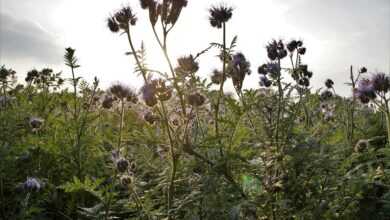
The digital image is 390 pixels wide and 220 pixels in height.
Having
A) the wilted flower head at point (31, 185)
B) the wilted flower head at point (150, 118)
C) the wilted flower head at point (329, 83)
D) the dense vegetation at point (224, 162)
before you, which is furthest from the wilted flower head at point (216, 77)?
the wilted flower head at point (329, 83)

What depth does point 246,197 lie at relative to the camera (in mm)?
2670

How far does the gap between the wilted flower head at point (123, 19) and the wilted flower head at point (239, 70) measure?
812 millimetres

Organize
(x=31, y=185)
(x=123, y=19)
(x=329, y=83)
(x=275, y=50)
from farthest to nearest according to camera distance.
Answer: (x=329, y=83) < (x=275, y=50) < (x=31, y=185) < (x=123, y=19)

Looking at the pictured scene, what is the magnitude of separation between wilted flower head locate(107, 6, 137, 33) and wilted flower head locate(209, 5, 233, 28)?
1.95ft

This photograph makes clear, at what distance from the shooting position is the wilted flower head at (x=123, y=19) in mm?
3000

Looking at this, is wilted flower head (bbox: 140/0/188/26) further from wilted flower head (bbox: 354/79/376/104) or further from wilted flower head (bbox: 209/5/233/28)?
wilted flower head (bbox: 354/79/376/104)

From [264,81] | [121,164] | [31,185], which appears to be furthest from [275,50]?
[31,185]

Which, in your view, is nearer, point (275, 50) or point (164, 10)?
point (164, 10)

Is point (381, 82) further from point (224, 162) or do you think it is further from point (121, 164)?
point (121, 164)

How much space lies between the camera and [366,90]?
326 cm

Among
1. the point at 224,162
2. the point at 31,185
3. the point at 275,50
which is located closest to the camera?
the point at 224,162

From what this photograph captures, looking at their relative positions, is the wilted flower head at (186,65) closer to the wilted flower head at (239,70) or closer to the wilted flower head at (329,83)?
the wilted flower head at (239,70)

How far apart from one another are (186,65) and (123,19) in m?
0.54

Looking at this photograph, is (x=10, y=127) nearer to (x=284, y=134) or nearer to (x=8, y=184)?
(x=8, y=184)
